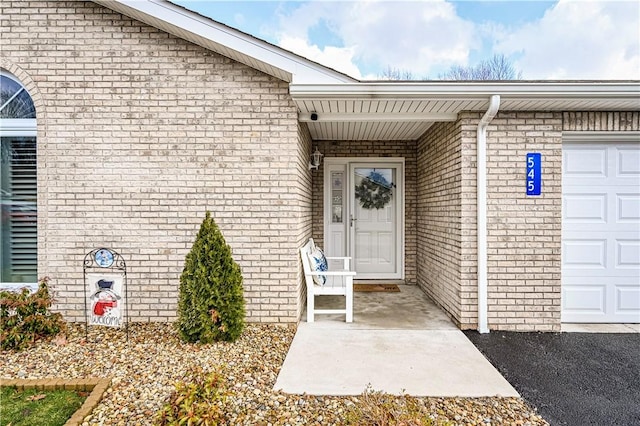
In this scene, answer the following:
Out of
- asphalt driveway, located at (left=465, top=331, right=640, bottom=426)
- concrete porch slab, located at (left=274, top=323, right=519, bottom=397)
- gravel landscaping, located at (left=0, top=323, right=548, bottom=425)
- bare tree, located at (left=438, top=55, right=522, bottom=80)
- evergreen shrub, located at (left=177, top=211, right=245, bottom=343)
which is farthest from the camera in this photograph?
bare tree, located at (left=438, top=55, right=522, bottom=80)

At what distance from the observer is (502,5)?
10203mm

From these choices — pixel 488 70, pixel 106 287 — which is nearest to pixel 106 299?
pixel 106 287

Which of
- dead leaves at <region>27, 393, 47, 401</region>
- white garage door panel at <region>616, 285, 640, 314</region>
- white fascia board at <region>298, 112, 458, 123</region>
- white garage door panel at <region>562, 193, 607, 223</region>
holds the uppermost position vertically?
white fascia board at <region>298, 112, 458, 123</region>

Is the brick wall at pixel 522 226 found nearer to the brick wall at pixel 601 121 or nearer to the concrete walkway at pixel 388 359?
the brick wall at pixel 601 121

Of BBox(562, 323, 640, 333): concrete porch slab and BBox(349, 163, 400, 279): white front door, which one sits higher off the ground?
BBox(349, 163, 400, 279): white front door

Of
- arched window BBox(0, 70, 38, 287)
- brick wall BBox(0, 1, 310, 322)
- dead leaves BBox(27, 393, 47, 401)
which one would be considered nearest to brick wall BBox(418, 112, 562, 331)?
brick wall BBox(0, 1, 310, 322)

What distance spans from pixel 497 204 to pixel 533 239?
1.90 ft

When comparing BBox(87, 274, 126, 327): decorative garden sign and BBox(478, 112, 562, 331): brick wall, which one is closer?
BBox(87, 274, 126, 327): decorative garden sign

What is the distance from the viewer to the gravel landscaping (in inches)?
95.8

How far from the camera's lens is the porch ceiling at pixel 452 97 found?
3.67 m

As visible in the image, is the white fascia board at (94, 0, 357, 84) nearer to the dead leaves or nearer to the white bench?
the white bench

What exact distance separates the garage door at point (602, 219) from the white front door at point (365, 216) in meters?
2.87

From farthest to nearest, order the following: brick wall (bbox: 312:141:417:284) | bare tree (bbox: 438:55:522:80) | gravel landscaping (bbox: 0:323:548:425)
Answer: bare tree (bbox: 438:55:522:80) → brick wall (bbox: 312:141:417:284) → gravel landscaping (bbox: 0:323:548:425)

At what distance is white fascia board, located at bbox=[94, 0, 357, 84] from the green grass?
3459mm
